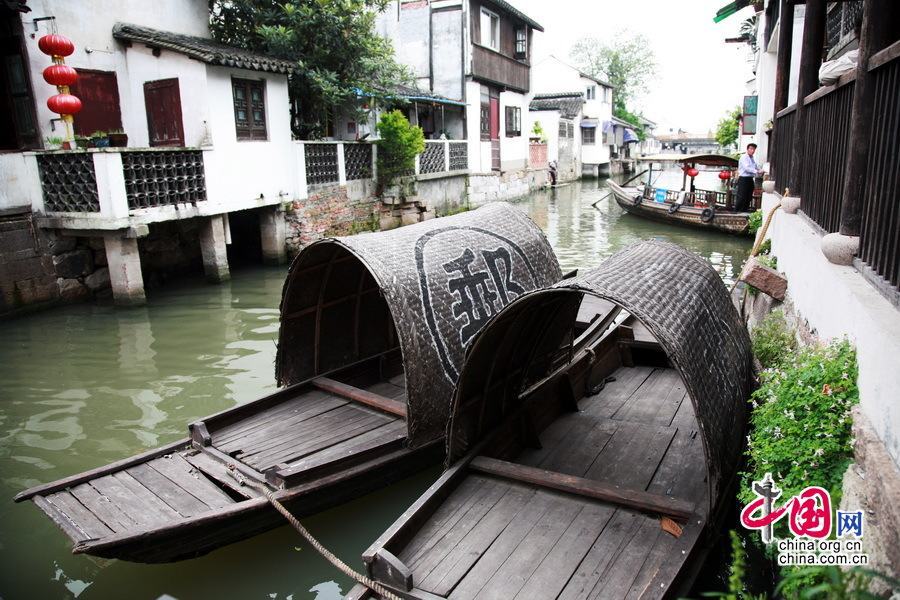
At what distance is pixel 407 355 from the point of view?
514 cm

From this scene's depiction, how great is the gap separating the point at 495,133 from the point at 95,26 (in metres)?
16.5

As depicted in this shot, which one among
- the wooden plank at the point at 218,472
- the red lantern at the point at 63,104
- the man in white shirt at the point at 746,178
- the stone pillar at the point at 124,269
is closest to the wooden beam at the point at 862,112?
the wooden plank at the point at 218,472

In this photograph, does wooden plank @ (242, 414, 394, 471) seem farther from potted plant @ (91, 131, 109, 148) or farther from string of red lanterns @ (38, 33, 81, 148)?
potted plant @ (91, 131, 109, 148)

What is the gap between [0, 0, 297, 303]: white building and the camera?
10.7 m

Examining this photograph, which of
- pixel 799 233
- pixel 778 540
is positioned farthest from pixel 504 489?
pixel 799 233

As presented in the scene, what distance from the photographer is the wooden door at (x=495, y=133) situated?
84.9 ft

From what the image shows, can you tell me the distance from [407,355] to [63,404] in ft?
16.3

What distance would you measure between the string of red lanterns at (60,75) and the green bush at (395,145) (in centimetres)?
791

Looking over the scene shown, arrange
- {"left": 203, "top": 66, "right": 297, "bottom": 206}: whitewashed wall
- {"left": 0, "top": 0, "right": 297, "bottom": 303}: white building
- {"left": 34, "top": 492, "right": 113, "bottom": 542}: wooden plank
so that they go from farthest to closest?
{"left": 203, "top": 66, "right": 297, "bottom": 206}: whitewashed wall → {"left": 0, "top": 0, "right": 297, "bottom": 303}: white building → {"left": 34, "top": 492, "right": 113, "bottom": 542}: wooden plank

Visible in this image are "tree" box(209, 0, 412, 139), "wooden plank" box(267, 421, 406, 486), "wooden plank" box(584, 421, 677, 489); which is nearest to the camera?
"wooden plank" box(267, 421, 406, 486)

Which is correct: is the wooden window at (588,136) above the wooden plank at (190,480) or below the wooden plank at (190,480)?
above

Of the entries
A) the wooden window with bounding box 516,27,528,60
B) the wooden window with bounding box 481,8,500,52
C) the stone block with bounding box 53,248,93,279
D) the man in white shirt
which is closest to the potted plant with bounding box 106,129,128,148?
the stone block with bounding box 53,248,93,279

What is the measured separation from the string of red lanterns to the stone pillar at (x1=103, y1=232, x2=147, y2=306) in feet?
6.17

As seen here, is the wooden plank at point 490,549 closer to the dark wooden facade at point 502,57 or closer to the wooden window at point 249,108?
the wooden window at point 249,108
